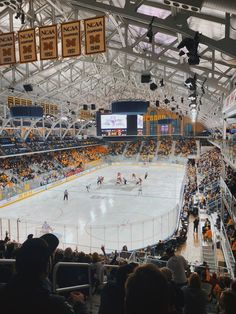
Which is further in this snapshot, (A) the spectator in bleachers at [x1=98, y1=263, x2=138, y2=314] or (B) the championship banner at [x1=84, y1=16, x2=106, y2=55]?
(B) the championship banner at [x1=84, y1=16, x2=106, y2=55]

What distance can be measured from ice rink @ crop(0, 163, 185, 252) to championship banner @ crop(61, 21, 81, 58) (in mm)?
6542

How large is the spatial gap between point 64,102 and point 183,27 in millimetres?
Result: 30076

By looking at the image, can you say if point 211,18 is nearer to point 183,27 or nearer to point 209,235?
point 183,27

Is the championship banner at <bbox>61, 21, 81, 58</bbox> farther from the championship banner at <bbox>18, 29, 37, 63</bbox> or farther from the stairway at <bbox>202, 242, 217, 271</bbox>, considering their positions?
the stairway at <bbox>202, 242, 217, 271</bbox>

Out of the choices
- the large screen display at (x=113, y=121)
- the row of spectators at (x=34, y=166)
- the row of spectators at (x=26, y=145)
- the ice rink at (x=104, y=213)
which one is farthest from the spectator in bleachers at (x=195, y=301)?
the row of spectators at (x=26, y=145)

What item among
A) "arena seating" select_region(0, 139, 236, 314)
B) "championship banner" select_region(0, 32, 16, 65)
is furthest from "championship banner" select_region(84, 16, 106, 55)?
A: "arena seating" select_region(0, 139, 236, 314)

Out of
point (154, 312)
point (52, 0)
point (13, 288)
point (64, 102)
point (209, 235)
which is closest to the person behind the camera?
point (154, 312)

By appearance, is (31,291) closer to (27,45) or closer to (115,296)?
(115,296)

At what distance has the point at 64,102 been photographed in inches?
1356

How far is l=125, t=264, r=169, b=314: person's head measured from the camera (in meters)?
1.42

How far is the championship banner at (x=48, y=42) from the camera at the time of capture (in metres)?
8.55

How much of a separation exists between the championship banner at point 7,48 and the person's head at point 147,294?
9290 mm

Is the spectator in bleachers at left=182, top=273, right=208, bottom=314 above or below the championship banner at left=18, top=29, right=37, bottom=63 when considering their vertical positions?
below

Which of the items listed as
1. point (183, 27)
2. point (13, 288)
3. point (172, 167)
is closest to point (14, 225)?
point (183, 27)
